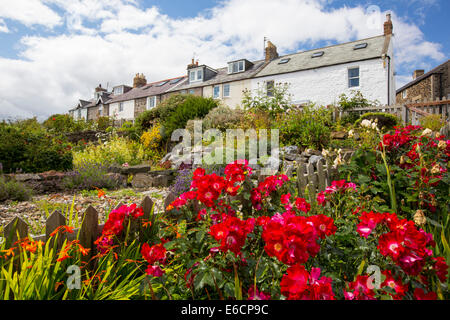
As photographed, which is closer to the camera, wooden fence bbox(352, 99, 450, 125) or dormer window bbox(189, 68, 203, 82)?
wooden fence bbox(352, 99, 450, 125)

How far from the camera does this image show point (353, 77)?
15781 millimetres

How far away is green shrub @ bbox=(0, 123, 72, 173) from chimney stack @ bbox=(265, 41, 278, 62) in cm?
1847

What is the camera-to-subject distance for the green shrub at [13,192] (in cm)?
420

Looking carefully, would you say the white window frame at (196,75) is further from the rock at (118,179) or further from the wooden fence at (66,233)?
the wooden fence at (66,233)

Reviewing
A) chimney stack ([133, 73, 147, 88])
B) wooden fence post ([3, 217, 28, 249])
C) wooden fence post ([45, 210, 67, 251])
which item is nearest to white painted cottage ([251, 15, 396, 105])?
wooden fence post ([45, 210, 67, 251])

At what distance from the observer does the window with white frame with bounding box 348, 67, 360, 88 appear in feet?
51.5

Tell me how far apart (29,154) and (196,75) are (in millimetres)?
19135

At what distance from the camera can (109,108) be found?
29.8 m

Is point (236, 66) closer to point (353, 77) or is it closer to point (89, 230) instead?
point (353, 77)

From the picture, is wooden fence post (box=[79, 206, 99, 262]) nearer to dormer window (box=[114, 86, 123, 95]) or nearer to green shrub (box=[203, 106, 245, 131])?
green shrub (box=[203, 106, 245, 131])
